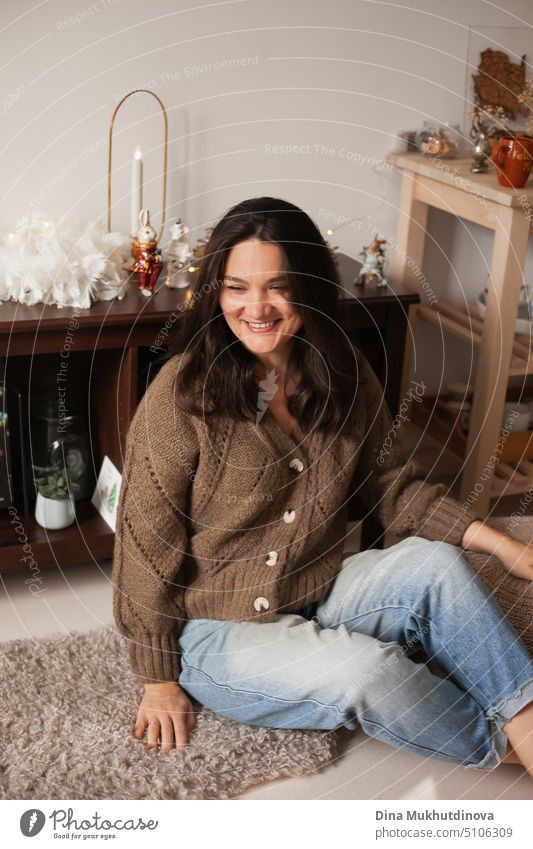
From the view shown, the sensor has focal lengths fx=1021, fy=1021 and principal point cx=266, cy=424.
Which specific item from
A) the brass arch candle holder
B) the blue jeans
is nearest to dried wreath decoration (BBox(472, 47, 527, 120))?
the brass arch candle holder

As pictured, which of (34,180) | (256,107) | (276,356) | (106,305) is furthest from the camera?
(256,107)

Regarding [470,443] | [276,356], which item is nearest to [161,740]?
[276,356]

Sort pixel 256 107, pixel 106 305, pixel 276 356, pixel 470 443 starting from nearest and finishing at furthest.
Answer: pixel 276 356 → pixel 106 305 → pixel 256 107 → pixel 470 443

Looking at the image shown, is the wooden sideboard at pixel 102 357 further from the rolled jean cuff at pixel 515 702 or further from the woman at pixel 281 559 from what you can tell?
the rolled jean cuff at pixel 515 702

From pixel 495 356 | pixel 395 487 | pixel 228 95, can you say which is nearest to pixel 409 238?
pixel 495 356

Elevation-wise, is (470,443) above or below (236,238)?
below

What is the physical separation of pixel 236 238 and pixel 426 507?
0.47 metres

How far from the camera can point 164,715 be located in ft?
4.43

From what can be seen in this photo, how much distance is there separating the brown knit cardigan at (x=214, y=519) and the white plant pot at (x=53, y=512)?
14.7 inches

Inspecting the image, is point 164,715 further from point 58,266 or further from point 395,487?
point 58,266

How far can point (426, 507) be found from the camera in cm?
144

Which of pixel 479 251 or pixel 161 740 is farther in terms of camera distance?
pixel 479 251

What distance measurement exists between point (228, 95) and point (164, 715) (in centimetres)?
107

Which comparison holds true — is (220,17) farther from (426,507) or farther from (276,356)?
(426,507)
